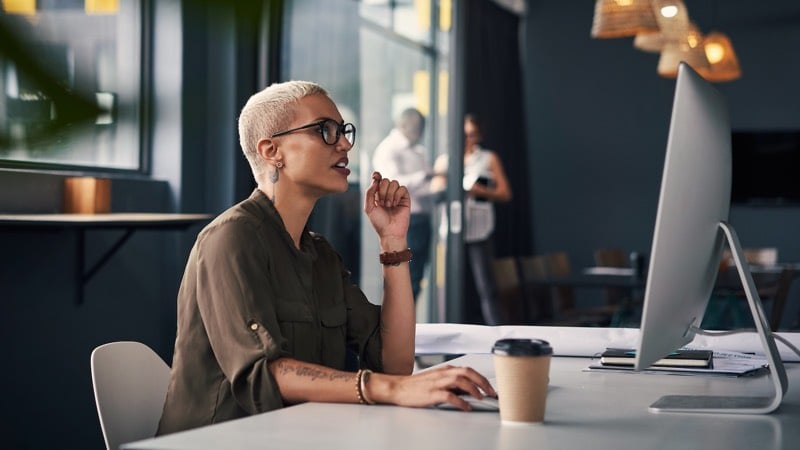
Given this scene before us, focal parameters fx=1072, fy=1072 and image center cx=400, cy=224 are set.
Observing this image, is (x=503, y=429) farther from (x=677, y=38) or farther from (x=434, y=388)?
(x=677, y=38)

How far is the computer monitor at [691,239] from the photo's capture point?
148 cm

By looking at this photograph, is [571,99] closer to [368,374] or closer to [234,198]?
[234,198]

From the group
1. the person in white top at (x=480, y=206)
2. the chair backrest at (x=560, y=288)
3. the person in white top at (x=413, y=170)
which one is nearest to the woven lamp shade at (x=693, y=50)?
the person in white top at (x=480, y=206)

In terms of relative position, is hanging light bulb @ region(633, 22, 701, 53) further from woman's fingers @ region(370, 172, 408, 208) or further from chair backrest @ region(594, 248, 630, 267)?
woman's fingers @ region(370, 172, 408, 208)

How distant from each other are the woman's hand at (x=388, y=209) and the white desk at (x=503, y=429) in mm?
696

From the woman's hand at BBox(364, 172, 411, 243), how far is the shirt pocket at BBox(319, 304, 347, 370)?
230 mm

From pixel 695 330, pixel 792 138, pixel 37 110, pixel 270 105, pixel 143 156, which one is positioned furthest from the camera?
pixel 792 138

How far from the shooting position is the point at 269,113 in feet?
7.27

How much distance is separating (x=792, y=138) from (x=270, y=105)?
8.76 metres

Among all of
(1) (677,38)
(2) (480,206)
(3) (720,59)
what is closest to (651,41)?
(1) (677,38)

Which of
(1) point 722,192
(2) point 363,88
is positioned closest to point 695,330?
(1) point 722,192

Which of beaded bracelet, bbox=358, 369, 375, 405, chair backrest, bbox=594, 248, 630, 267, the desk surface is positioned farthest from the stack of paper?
chair backrest, bbox=594, 248, 630, 267

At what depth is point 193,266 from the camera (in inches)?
79.3

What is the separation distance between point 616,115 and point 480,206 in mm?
3159
